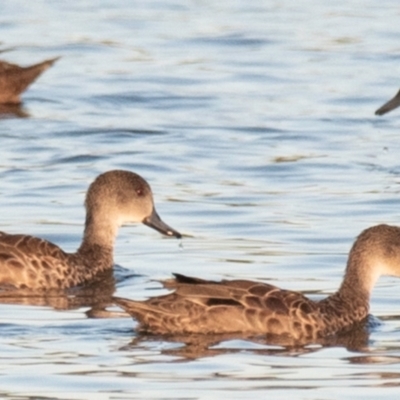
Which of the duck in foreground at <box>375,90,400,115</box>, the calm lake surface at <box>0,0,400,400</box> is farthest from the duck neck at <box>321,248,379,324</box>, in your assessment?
the duck in foreground at <box>375,90,400,115</box>

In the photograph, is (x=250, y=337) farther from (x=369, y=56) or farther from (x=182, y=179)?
(x=369, y=56)

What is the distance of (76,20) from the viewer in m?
27.3

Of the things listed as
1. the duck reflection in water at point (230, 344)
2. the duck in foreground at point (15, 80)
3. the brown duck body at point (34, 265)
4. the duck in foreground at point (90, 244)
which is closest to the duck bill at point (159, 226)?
the duck in foreground at point (90, 244)

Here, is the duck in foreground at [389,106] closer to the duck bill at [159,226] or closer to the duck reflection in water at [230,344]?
the duck bill at [159,226]

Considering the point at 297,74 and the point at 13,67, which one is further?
the point at 297,74

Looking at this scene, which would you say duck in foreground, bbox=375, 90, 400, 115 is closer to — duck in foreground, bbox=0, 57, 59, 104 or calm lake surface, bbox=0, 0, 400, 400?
calm lake surface, bbox=0, 0, 400, 400

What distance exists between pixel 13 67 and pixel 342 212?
277 inches

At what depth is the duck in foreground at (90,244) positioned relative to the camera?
12.8m

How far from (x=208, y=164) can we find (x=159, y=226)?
4.47m

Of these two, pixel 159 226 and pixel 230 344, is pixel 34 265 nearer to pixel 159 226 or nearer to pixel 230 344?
pixel 159 226

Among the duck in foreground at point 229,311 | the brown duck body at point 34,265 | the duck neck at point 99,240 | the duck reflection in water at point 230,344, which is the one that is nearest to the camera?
the duck reflection in water at point 230,344

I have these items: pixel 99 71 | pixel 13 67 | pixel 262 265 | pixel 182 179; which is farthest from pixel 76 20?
pixel 262 265

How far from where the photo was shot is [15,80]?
21.5 meters

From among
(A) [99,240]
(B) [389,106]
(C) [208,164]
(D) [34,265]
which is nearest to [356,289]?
(D) [34,265]
